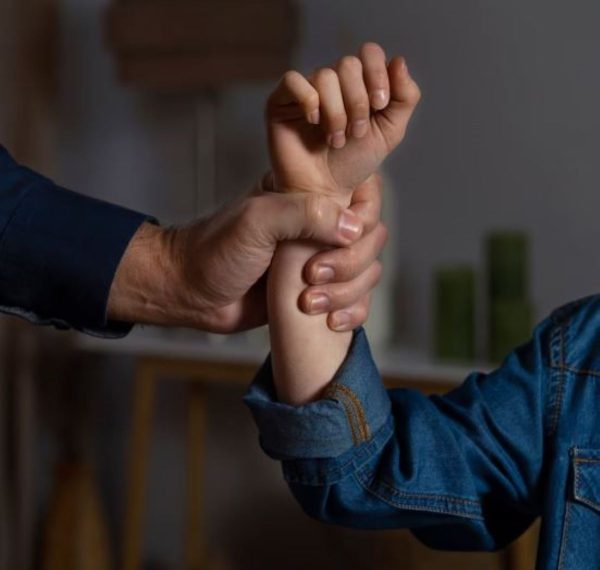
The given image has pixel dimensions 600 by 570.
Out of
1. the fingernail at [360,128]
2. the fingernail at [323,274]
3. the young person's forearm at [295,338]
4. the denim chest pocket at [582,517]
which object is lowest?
the denim chest pocket at [582,517]

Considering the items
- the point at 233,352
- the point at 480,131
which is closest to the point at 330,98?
the point at 233,352

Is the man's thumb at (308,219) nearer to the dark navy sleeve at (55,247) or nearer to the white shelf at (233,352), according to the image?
the dark navy sleeve at (55,247)

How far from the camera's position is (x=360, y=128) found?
0.99 meters

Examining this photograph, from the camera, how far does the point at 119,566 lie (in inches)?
117

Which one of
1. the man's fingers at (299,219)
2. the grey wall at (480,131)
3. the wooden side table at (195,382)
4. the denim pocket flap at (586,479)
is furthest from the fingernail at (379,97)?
the grey wall at (480,131)

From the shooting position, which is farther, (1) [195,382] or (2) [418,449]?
(1) [195,382]

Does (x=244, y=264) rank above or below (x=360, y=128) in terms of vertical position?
below

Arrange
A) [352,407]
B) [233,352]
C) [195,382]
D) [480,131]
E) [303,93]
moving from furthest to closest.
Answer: [195,382], [480,131], [233,352], [352,407], [303,93]

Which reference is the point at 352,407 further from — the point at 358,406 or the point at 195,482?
the point at 195,482

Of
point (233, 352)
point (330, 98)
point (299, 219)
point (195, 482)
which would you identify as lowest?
point (195, 482)

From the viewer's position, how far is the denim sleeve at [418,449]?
3.51ft

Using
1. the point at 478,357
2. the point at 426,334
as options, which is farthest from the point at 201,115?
the point at 478,357

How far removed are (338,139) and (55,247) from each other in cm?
31

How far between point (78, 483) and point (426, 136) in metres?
1.04
